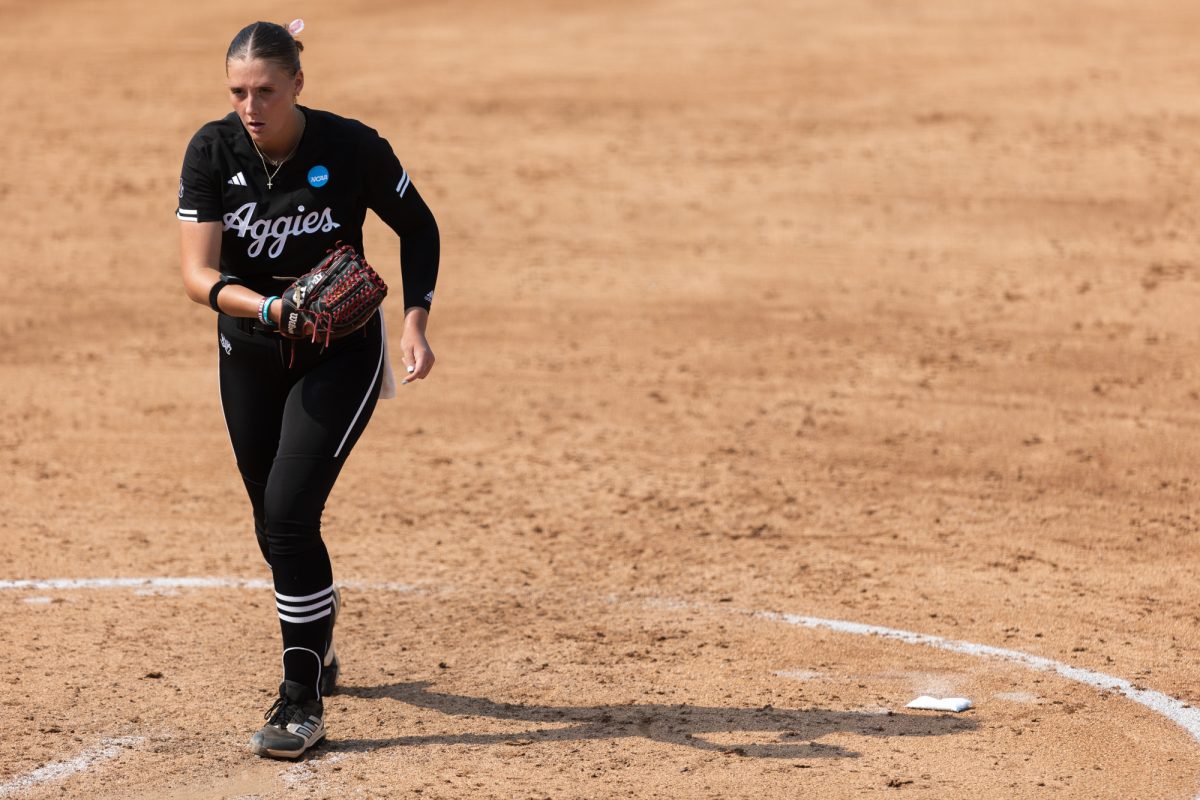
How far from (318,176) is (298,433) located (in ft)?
2.69

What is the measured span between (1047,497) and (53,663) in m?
4.81

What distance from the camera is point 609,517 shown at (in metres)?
7.73

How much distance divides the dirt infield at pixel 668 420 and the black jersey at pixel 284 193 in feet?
4.99

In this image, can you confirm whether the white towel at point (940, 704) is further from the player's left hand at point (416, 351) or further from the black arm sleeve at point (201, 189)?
the black arm sleeve at point (201, 189)

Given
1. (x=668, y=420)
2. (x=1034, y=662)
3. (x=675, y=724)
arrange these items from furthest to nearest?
(x=668, y=420) → (x=1034, y=662) → (x=675, y=724)

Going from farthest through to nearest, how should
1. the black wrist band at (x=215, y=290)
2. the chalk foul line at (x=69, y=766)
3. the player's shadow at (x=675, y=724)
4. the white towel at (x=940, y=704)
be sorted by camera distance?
the white towel at (x=940, y=704) < the player's shadow at (x=675, y=724) < the black wrist band at (x=215, y=290) < the chalk foul line at (x=69, y=766)

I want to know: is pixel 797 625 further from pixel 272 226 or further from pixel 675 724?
pixel 272 226

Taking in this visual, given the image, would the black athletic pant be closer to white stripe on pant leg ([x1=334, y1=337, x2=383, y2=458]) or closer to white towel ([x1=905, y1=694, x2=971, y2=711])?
white stripe on pant leg ([x1=334, y1=337, x2=383, y2=458])

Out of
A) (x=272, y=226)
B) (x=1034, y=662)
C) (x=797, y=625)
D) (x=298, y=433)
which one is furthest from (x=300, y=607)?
(x=1034, y=662)

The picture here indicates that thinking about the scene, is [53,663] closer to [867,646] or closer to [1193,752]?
[867,646]

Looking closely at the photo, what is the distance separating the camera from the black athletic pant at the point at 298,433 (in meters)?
4.94

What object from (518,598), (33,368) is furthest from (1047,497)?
(33,368)

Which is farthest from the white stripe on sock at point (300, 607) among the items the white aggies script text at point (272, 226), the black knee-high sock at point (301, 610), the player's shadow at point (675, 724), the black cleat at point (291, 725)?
the white aggies script text at point (272, 226)

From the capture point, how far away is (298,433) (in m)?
4.99
